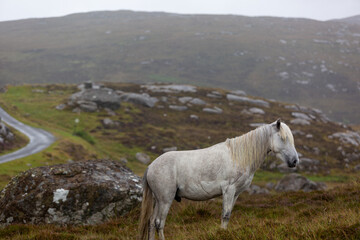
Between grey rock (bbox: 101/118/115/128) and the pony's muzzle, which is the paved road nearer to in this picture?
grey rock (bbox: 101/118/115/128)

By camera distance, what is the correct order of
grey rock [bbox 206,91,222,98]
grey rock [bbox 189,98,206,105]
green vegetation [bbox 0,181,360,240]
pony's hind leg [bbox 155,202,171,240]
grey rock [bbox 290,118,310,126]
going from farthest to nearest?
grey rock [bbox 206,91,222,98], grey rock [bbox 189,98,206,105], grey rock [bbox 290,118,310,126], pony's hind leg [bbox 155,202,171,240], green vegetation [bbox 0,181,360,240]

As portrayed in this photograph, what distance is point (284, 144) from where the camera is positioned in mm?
8625

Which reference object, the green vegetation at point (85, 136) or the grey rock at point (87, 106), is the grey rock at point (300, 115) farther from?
the green vegetation at point (85, 136)

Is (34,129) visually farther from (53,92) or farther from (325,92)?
(325,92)

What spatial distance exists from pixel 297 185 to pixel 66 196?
25.1 meters

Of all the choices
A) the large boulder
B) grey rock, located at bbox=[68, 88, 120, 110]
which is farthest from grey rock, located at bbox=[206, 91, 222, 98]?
the large boulder

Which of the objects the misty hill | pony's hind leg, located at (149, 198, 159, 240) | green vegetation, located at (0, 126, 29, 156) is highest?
pony's hind leg, located at (149, 198, 159, 240)

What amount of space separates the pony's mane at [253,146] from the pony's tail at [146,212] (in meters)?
2.65

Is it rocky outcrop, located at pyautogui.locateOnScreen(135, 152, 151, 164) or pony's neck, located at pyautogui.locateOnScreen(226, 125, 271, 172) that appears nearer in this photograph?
pony's neck, located at pyautogui.locateOnScreen(226, 125, 271, 172)

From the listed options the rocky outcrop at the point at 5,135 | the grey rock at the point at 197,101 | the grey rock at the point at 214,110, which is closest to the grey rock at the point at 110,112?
the grey rock at the point at 214,110

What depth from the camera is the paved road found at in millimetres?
33156

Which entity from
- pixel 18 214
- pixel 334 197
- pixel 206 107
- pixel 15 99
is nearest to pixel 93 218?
pixel 18 214

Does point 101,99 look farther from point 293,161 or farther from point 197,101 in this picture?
point 293,161

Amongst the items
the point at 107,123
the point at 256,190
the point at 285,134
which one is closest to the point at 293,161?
the point at 285,134
